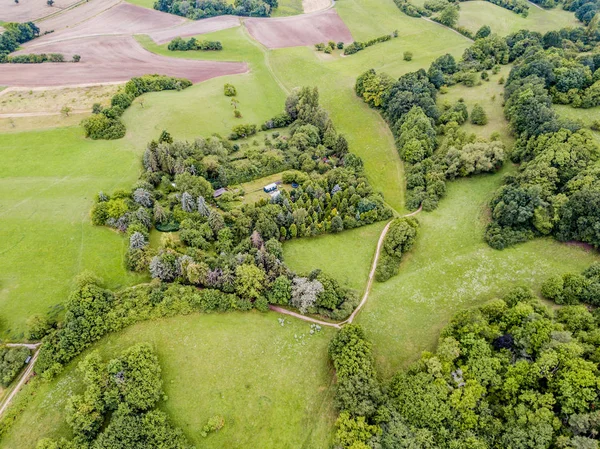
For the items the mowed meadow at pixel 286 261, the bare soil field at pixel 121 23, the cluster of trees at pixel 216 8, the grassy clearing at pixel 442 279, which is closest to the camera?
the mowed meadow at pixel 286 261

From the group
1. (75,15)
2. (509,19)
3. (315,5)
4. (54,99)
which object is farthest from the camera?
(315,5)

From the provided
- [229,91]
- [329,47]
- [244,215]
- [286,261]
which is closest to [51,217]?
[244,215]

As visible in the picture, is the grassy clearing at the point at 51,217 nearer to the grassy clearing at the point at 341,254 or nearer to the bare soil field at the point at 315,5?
the grassy clearing at the point at 341,254

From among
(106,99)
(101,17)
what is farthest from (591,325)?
(101,17)

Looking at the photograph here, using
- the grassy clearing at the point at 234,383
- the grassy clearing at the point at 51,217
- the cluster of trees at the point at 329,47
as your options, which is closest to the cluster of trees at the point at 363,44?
the cluster of trees at the point at 329,47

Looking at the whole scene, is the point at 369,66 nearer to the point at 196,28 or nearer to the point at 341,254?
the point at 196,28

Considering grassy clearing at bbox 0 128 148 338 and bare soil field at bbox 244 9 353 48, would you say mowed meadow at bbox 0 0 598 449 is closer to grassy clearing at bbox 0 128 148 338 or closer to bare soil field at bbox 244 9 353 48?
grassy clearing at bbox 0 128 148 338
